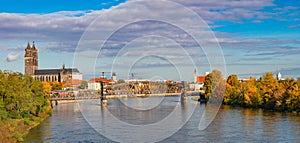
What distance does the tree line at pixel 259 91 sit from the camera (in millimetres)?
30266

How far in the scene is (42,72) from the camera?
97625 mm

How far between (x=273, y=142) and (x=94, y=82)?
6898cm

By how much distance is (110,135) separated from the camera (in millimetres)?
20078

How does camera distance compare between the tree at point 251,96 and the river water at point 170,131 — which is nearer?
the river water at point 170,131

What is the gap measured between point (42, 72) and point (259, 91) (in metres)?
69.7

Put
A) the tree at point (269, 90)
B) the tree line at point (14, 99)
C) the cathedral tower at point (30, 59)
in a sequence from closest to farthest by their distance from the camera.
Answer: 1. the tree line at point (14, 99)
2. the tree at point (269, 90)
3. the cathedral tower at point (30, 59)

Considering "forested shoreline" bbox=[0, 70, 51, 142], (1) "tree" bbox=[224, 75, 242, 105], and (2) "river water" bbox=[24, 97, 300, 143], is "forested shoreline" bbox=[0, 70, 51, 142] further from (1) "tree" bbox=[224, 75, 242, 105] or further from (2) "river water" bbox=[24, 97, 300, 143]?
(1) "tree" bbox=[224, 75, 242, 105]

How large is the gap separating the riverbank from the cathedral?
70135 millimetres

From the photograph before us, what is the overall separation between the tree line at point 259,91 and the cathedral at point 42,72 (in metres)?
53.6

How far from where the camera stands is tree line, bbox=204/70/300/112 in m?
30.3

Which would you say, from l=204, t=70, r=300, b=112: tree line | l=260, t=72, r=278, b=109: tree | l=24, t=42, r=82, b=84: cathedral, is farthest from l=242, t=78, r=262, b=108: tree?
l=24, t=42, r=82, b=84: cathedral

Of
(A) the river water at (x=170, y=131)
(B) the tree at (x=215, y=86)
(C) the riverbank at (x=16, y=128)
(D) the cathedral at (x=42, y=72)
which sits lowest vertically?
(A) the river water at (x=170, y=131)

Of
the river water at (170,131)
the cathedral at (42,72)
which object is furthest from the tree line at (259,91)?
the cathedral at (42,72)

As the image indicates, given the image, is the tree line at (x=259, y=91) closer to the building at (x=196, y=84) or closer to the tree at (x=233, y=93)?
the tree at (x=233, y=93)
